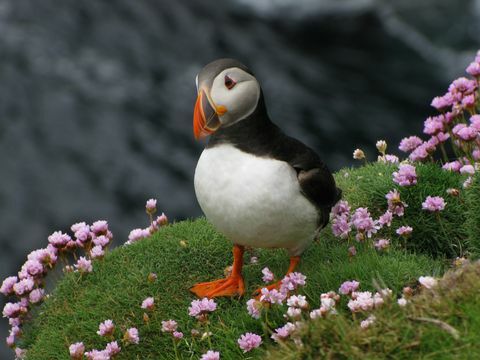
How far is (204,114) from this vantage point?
4.49 metres

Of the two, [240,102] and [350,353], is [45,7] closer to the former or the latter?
[240,102]

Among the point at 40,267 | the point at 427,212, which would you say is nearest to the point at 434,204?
the point at 427,212

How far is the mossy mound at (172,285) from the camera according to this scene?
15.8 ft

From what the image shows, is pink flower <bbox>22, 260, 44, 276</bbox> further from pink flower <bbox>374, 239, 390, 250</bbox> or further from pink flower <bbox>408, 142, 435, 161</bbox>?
pink flower <bbox>408, 142, 435, 161</bbox>

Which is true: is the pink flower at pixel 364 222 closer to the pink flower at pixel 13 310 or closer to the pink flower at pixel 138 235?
the pink flower at pixel 138 235

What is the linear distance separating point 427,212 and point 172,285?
203cm

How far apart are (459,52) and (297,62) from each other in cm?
312

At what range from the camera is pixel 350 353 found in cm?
340

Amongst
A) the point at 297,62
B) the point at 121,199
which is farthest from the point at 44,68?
the point at 297,62

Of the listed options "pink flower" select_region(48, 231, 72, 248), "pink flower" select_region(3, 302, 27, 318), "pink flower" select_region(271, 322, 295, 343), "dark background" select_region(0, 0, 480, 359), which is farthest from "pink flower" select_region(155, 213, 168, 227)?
"dark background" select_region(0, 0, 480, 359)

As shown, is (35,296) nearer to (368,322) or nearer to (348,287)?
(348,287)

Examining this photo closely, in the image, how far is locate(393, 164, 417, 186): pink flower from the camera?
5547mm

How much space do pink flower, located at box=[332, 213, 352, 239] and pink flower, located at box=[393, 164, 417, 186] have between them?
0.51m

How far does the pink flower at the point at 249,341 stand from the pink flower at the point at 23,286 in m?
2.02
